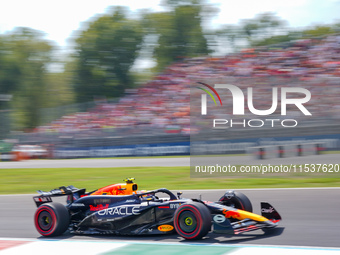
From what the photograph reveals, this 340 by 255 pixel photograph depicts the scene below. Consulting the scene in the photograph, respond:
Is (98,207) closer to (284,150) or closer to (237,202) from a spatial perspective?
(237,202)

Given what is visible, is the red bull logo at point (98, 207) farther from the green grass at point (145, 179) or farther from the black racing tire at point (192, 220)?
the green grass at point (145, 179)

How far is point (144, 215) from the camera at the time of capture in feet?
20.5

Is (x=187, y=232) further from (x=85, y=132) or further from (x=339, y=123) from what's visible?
(x=85, y=132)

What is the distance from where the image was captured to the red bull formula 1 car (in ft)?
18.8

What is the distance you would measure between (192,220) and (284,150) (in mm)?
7822

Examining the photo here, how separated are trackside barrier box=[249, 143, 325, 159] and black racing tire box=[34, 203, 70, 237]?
7308 mm

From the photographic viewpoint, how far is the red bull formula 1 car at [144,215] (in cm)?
574

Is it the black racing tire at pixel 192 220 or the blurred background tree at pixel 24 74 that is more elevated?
the blurred background tree at pixel 24 74

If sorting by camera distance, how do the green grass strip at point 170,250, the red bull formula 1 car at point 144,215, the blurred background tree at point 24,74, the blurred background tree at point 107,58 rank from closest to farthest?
the green grass strip at point 170,250 < the red bull formula 1 car at point 144,215 < the blurred background tree at point 107,58 < the blurred background tree at point 24,74

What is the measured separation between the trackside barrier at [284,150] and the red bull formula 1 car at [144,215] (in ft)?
21.0

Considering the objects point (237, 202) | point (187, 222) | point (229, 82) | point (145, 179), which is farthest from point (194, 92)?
point (187, 222)

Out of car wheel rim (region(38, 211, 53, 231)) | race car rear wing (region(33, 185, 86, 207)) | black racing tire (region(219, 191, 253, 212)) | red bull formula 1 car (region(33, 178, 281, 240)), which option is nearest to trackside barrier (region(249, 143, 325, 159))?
black racing tire (region(219, 191, 253, 212))

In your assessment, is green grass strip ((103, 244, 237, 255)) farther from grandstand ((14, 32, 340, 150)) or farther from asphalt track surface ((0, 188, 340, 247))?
grandstand ((14, 32, 340, 150))

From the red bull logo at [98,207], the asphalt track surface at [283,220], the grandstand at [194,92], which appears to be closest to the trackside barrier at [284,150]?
the grandstand at [194,92]
